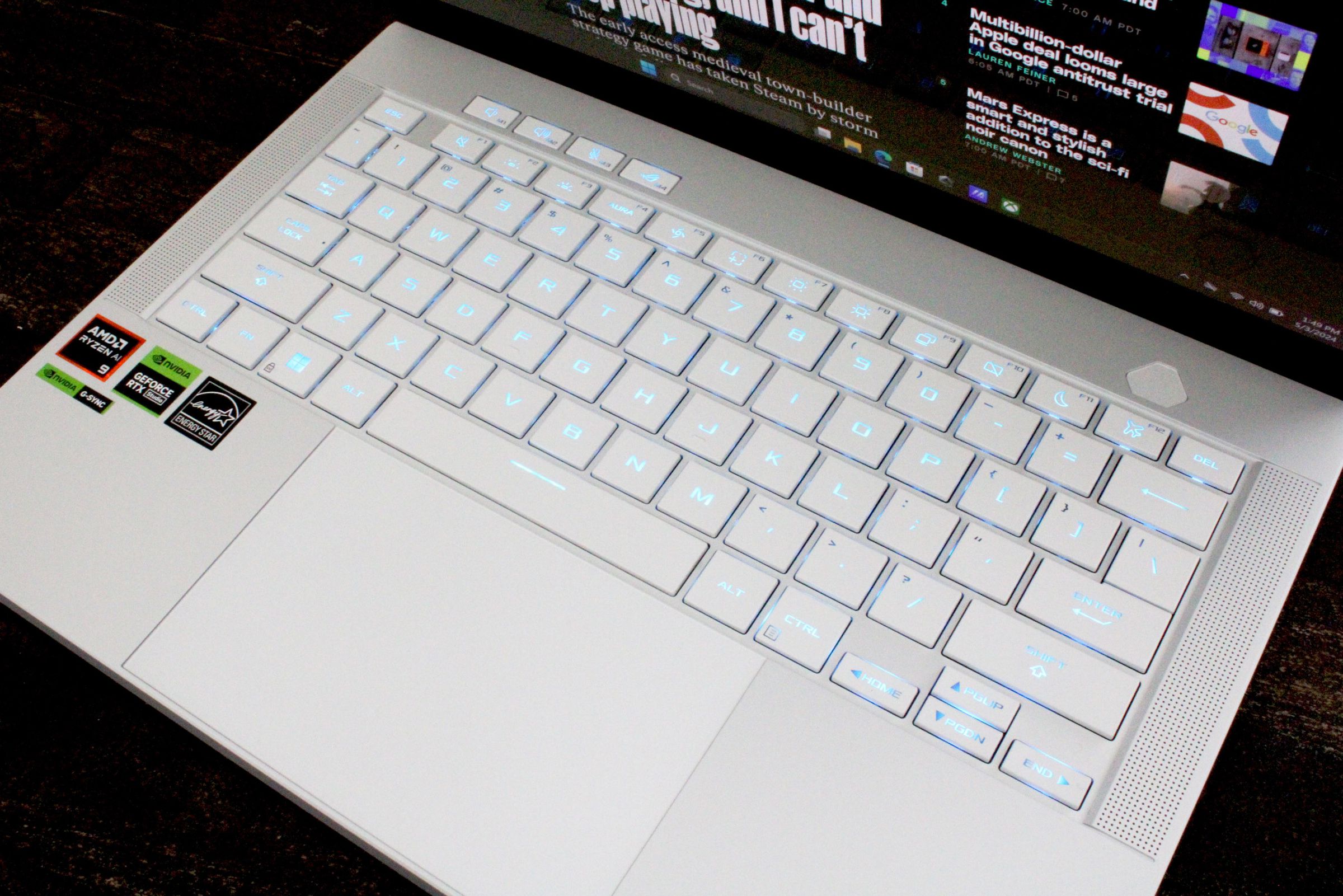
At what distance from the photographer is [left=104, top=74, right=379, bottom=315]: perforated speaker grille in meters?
0.79

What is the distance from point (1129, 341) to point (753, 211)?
0.29m

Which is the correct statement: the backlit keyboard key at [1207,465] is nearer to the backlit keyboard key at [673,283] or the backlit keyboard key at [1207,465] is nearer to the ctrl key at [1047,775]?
the ctrl key at [1047,775]

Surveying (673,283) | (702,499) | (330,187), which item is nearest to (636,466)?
(702,499)

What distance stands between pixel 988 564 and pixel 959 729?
4.1 inches

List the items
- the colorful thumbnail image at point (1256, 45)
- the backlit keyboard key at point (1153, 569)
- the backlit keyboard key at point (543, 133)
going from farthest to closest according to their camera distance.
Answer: the backlit keyboard key at point (543, 133) < the backlit keyboard key at point (1153, 569) < the colorful thumbnail image at point (1256, 45)

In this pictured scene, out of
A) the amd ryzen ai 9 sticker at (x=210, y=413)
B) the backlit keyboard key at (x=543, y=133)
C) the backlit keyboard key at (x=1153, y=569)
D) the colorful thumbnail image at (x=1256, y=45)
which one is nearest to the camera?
the colorful thumbnail image at (x=1256, y=45)

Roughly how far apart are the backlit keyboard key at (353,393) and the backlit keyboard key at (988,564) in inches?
16.1

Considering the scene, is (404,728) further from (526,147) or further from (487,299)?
(526,147)

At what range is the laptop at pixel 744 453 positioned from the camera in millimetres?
592

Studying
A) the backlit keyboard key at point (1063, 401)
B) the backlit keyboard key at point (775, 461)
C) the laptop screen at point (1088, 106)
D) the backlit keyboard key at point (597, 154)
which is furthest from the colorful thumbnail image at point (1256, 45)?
the backlit keyboard key at point (597, 154)

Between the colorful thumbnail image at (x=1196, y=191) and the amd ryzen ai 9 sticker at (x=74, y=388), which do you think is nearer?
the colorful thumbnail image at (x=1196, y=191)

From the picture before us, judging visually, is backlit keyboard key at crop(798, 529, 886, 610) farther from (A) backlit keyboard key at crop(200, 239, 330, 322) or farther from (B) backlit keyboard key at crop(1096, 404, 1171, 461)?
(A) backlit keyboard key at crop(200, 239, 330, 322)

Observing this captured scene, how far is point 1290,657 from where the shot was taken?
716 mm

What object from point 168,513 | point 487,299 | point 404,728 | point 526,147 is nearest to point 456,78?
point 526,147
